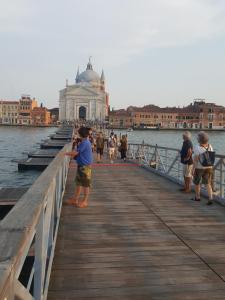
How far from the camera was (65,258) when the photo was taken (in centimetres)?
534

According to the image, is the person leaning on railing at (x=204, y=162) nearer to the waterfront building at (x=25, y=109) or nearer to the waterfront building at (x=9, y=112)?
the waterfront building at (x=25, y=109)

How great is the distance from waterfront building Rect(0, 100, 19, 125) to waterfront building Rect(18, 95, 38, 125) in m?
2.19

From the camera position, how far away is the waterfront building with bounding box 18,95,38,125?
585 feet

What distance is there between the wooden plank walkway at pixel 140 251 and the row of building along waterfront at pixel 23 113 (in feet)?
570

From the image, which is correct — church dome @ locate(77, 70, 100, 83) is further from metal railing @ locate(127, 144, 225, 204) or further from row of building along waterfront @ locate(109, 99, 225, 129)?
metal railing @ locate(127, 144, 225, 204)

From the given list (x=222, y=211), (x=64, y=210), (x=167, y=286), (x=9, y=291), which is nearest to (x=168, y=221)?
(x=222, y=211)

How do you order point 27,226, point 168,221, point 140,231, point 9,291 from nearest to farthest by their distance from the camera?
1. point 9,291
2. point 27,226
3. point 140,231
4. point 168,221

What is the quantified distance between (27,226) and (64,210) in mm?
5925

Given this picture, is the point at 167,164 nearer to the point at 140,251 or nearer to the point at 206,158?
the point at 206,158

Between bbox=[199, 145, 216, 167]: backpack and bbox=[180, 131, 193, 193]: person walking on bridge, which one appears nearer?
bbox=[199, 145, 216, 167]: backpack

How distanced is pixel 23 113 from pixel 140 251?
17962cm

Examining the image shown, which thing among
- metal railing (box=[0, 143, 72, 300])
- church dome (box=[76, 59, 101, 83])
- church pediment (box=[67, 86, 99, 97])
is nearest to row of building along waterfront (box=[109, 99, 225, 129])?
church pediment (box=[67, 86, 99, 97])

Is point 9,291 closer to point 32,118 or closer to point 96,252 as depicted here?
point 96,252

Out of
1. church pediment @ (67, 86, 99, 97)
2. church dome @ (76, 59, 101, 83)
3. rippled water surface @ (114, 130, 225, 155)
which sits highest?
church dome @ (76, 59, 101, 83)
